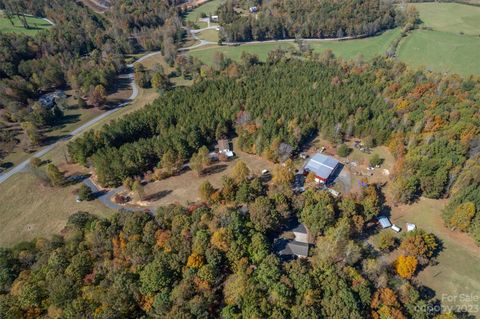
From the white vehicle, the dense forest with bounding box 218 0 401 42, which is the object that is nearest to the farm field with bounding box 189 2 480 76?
the dense forest with bounding box 218 0 401 42

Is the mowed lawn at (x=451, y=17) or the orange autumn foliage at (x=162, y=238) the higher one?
the mowed lawn at (x=451, y=17)

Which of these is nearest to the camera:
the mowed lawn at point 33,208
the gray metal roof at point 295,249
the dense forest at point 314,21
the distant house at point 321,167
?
the gray metal roof at point 295,249

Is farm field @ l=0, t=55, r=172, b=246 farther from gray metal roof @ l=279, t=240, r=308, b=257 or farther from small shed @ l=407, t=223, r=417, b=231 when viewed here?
small shed @ l=407, t=223, r=417, b=231

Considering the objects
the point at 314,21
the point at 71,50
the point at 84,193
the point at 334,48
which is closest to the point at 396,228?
the point at 84,193

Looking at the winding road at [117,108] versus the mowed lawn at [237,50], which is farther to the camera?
the mowed lawn at [237,50]

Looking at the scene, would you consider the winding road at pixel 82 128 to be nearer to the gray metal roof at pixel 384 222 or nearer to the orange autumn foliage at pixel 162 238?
the orange autumn foliage at pixel 162 238

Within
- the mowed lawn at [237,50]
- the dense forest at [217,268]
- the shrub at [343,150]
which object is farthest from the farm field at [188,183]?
the mowed lawn at [237,50]

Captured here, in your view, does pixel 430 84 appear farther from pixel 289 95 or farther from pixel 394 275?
pixel 394 275
